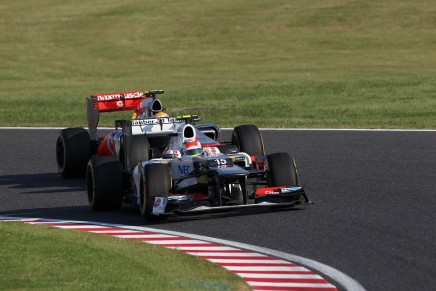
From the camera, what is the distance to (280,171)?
13.9 meters

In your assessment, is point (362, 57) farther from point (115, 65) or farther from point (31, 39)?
point (31, 39)

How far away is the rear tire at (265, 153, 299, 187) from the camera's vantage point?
13.9m

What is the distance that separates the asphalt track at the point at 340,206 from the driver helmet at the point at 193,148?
1.02 meters

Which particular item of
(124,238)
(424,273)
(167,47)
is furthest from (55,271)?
(167,47)

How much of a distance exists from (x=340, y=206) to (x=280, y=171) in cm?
86

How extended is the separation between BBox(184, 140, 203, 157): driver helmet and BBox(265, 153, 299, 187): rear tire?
92 cm

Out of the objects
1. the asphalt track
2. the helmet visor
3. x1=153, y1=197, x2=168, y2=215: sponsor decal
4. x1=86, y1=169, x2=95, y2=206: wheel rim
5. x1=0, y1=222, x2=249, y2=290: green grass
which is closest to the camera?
x1=0, y1=222, x2=249, y2=290: green grass

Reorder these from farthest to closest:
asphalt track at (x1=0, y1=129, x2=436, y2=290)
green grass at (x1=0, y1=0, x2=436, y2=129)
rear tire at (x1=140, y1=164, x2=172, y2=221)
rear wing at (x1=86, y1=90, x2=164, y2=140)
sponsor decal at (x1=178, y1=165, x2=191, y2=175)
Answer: green grass at (x1=0, y1=0, x2=436, y2=129) → rear wing at (x1=86, y1=90, x2=164, y2=140) → sponsor decal at (x1=178, y1=165, x2=191, y2=175) → rear tire at (x1=140, y1=164, x2=172, y2=221) → asphalt track at (x1=0, y1=129, x2=436, y2=290)

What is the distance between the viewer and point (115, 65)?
42.0 meters

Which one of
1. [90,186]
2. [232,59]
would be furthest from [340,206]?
[232,59]

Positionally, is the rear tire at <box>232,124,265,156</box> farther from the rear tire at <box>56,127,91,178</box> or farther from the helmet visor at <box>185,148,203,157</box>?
the rear tire at <box>56,127,91,178</box>

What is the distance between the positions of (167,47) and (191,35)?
2.29 meters

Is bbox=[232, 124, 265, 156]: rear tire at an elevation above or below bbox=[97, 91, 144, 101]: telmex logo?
below

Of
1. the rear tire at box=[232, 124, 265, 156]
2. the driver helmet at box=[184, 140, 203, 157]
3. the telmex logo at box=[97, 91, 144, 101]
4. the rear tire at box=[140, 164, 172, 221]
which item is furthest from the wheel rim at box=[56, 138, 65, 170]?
the rear tire at box=[140, 164, 172, 221]
